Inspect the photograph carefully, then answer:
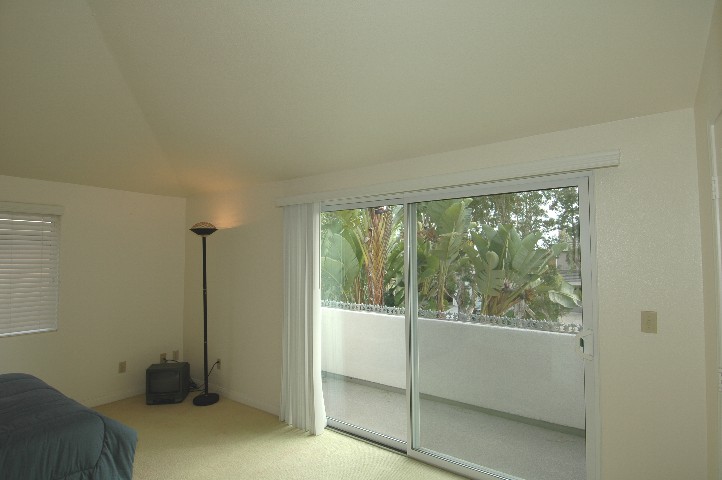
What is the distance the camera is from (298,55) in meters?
2.35

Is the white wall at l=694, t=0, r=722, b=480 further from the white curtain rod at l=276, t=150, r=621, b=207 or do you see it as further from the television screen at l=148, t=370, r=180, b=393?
the television screen at l=148, t=370, r=180, b=393

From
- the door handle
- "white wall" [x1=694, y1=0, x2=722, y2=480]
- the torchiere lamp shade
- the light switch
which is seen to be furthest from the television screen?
"white wall" [x1=694, y1=0, x2=722, y2=480]

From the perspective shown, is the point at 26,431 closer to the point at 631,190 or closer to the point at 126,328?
the point at 126,328

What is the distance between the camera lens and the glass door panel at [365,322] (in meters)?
3.19

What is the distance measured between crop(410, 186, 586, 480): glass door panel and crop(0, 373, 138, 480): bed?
6.53 ft

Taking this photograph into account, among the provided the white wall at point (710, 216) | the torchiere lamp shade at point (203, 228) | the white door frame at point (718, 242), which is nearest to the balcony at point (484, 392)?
the white wall at point (710, 216)

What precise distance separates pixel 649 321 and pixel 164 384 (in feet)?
13.8

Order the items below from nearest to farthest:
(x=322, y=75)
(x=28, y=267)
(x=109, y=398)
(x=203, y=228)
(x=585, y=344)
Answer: (x=585, y=344)
(x=322, y=75)
(x=28, y=267)
(x=203, y=228)
(x=109, y=398)

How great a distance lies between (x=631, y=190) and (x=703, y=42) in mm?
745

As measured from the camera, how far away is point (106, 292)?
411 centimetres

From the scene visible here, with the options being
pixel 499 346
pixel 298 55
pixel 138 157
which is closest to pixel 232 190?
pixel 138 157

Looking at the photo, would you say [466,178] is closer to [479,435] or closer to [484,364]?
[484,364]

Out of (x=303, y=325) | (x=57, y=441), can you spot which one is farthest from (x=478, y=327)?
(x=57, y=441)

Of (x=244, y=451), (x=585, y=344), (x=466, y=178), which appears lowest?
(x=244, y=451)
